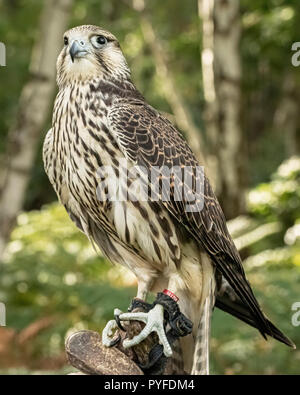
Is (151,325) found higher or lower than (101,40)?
lower

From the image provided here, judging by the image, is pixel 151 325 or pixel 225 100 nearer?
pixel 151 325

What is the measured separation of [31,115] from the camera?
4.71 metres

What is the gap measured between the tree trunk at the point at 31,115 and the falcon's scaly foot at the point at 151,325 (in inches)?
103

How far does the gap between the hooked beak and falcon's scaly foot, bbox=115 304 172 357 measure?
98 cm

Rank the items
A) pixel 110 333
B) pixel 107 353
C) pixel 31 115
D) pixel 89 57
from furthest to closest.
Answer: pixel 31 115 < pixel 89 57 < pixel 110 333 < pixel 107 353

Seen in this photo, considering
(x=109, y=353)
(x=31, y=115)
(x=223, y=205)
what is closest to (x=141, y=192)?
(x=109, y=353)

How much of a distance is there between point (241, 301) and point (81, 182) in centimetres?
80

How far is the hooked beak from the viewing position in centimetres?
244

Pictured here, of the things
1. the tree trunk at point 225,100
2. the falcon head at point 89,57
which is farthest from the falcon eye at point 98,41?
the tree trunk at point 225,100

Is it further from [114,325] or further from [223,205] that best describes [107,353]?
[223,205]

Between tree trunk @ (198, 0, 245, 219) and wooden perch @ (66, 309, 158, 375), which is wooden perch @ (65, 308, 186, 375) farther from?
tree trunk @ (198, 0, 245, 219)

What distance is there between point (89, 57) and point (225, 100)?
376cm

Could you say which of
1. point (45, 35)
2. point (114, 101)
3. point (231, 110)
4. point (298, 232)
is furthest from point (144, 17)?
point (114, 101)

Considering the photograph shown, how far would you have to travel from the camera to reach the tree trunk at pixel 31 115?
184 inches
